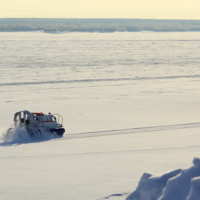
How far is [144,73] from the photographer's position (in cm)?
2920

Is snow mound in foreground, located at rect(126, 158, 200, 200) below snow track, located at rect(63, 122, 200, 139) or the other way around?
below

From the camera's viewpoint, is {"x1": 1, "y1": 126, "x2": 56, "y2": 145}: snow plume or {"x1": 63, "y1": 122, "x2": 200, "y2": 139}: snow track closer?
{"x1": 1, "y1": 126, "x2": 56, "y2": 145}: snow plume

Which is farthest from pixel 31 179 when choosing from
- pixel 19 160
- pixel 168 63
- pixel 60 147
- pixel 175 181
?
pixel 168 63

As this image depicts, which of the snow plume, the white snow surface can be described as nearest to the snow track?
the white snow surface

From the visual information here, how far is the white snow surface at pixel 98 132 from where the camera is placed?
741 cm

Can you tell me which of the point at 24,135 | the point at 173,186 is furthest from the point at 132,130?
the point at 173,186

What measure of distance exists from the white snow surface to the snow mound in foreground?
2.2 inches

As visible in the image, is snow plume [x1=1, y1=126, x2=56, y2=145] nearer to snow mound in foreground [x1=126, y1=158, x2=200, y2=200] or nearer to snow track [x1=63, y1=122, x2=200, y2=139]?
snow track [x1=63, y1=122, x2=200, y2=139]

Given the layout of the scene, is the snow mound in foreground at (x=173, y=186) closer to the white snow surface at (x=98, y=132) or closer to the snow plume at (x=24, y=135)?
the white snow surface at (x=98, y=132)

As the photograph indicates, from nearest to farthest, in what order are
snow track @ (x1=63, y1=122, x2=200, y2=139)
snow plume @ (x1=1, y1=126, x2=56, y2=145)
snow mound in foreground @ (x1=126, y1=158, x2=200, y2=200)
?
snow mound in foreground @ (x1=126, y1=158, x2=200, y2=200), snow plume @ (x1=1, y1=126, x2=56, y2=145), snow track @ (x1=63, y1=122, x2=200, y2=139)

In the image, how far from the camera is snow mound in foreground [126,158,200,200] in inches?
177

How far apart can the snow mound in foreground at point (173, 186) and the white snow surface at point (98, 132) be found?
2.2 inches

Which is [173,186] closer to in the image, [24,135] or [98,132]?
[24,135]

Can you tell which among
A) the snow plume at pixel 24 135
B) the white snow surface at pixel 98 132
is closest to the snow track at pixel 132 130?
the white snow surface at pixel 98 132
